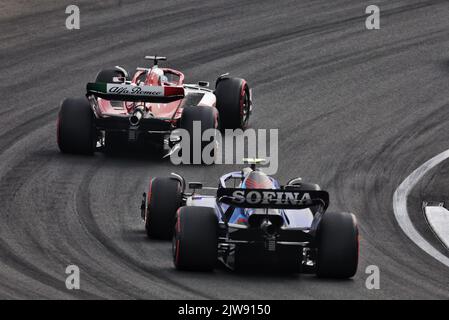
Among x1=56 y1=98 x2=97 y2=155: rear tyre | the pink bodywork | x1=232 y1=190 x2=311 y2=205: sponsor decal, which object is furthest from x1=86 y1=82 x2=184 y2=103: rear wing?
x1=232 y1=190 x2=311 y2=205: sponsor decal

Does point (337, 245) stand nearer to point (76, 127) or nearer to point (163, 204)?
point (163, 204)

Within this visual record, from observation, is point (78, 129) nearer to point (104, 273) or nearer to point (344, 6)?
point (104, 273)

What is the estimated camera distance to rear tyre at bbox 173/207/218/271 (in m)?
20.0

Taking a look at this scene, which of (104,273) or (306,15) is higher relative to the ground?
(306,15)

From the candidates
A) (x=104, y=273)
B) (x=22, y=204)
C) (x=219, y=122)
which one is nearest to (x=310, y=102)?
(x=219, y=122)

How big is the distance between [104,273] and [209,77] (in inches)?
554

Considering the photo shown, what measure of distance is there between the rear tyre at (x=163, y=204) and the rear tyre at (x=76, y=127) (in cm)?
561

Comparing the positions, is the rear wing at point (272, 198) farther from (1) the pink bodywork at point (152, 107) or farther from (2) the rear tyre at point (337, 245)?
(1) the pink bodywork at point (152, 107)

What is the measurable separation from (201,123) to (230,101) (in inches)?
95.7

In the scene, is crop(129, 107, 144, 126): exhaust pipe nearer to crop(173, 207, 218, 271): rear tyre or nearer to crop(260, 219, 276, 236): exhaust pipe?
crop(173, 207, 218, 271): rear tyre

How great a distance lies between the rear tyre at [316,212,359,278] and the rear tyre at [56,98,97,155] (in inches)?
311

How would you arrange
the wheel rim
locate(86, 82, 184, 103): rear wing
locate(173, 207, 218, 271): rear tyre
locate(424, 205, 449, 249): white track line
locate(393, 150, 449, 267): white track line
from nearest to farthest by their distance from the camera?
locate(173, 207, 218, 271): rear tyre
locate(393, 150, 449, 267): white track line
locate(424, 205, 449, 249): white track line
locate(86, 82, 184, 103): rear wing
the wheel rim

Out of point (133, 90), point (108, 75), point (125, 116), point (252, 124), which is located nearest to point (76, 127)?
point (125, 116)

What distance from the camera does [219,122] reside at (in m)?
29.4
